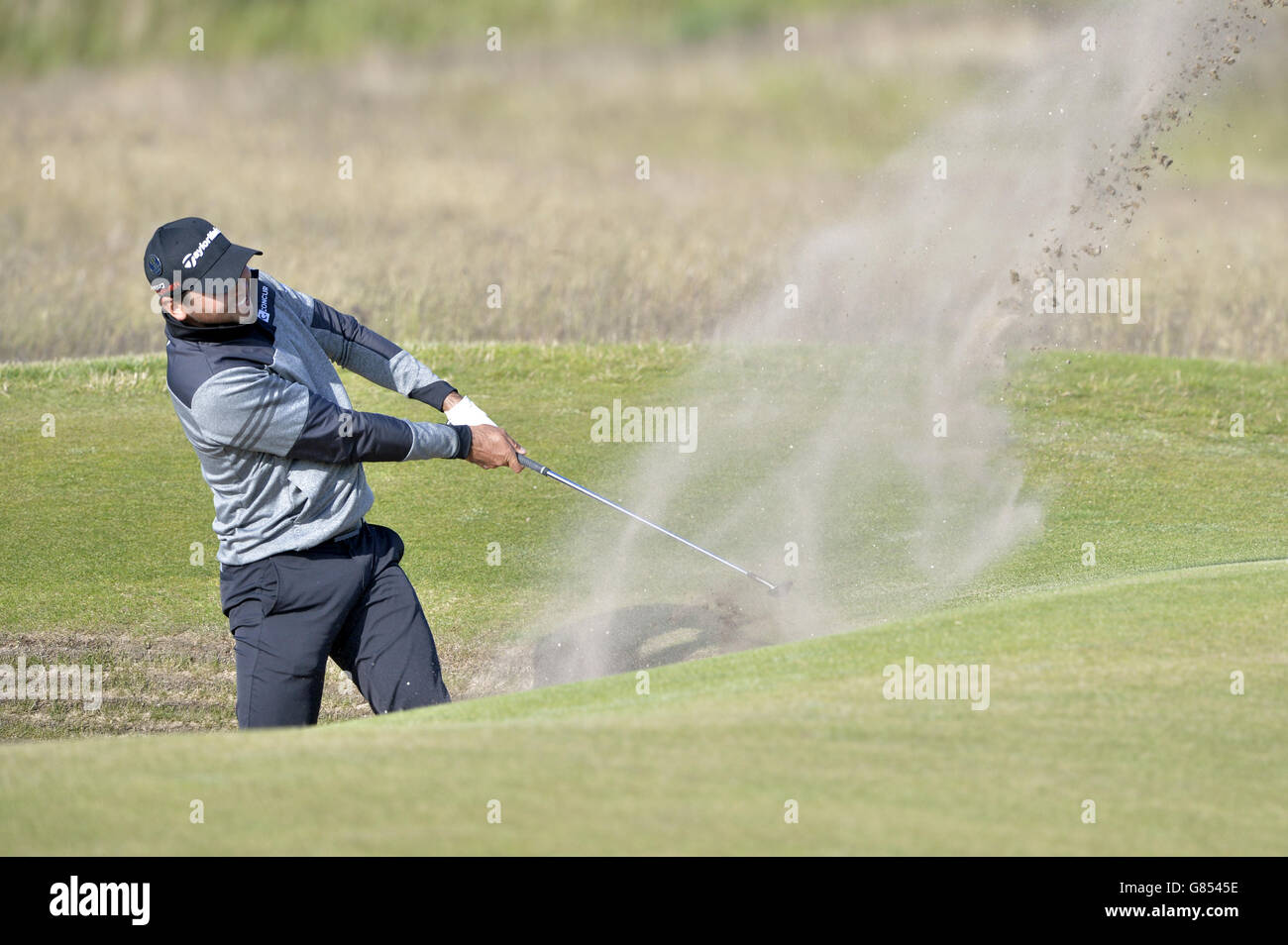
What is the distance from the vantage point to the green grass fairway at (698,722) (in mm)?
2932

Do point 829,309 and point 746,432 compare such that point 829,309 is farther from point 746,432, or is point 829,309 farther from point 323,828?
point 323,828

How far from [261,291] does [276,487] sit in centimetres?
59

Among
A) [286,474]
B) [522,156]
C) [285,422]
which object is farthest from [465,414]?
[522,156]

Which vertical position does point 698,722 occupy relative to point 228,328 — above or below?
below

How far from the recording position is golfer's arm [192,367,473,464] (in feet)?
14.3

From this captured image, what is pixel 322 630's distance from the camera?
4695 millimetres

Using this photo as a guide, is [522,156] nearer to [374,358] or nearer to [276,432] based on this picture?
[374,358]

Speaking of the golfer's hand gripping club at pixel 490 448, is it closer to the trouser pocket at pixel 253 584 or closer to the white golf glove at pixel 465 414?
the white golf glove at pixel 465 414

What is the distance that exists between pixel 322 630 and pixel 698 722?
1.53 m

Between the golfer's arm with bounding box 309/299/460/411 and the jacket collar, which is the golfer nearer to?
the jacket collar

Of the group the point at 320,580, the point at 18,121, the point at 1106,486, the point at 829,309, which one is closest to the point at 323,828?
the point at 320,580

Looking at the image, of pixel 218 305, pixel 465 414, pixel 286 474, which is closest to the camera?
pixel 218 305

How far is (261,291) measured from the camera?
4594 mm

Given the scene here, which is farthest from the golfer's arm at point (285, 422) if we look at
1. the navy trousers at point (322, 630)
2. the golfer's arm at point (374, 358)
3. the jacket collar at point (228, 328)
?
the golfer's arm at point (374, 358)
